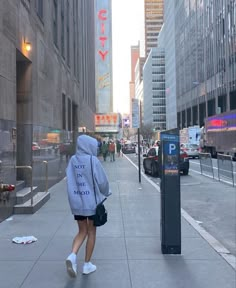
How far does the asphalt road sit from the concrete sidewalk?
1.79 ft

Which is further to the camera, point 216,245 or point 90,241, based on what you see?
point 216,245

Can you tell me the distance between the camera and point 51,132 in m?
16.4

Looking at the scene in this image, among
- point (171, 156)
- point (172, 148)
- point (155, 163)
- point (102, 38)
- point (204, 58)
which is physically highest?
point (102, 38)

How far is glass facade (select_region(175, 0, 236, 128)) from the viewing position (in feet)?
178

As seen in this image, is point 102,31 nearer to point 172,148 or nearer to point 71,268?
point 172,148

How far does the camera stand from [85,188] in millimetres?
5488

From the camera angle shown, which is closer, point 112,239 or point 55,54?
point 112,239

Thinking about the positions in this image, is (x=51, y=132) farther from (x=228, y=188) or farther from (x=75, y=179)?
(x=75, y=179)

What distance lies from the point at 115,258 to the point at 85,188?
143 cm

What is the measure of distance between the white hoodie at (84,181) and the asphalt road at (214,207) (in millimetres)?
2733

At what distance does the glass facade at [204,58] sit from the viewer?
5412cm

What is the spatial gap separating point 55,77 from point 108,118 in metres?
45.5

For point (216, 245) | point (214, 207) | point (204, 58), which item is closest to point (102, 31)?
point (204, 58)

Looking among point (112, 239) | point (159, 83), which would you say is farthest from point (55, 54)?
point (159, 83)
